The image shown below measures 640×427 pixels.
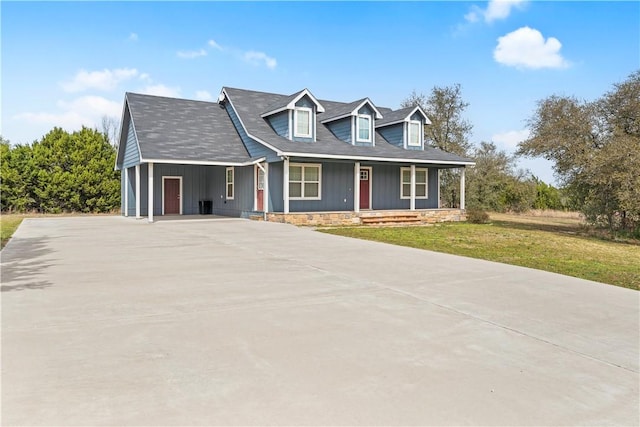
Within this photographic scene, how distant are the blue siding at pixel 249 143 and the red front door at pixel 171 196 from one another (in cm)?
428

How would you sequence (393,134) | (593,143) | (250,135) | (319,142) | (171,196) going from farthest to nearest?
(393,134), (171,196), (319,142), (250,135), (593,143)

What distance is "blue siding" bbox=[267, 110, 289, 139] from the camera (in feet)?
66.4

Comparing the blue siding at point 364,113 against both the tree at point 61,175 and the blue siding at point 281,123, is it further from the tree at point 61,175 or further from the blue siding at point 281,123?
the tree at point 61,175

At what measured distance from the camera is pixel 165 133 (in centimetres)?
2022

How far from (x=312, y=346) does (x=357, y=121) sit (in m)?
18.9

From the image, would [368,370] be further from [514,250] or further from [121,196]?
[121,196]

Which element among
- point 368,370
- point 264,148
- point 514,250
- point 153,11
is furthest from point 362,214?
point 368,370

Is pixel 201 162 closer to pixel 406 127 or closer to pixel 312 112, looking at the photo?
pixel 312 112

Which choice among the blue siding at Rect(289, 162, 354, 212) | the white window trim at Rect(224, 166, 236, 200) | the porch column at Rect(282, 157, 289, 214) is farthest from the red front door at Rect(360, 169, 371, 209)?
the white window trim at Rect(224, 166, 236, 200)

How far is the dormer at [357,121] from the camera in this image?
21.7 m

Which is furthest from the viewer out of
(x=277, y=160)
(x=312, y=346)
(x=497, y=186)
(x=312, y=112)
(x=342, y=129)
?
(x=497, y=186)

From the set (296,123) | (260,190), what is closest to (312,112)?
(296,123)

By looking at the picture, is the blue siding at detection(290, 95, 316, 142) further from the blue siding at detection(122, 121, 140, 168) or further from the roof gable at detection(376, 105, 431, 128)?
the blue siding at detection(122, 121, 140, 168)

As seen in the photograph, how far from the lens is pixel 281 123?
67.9ft
